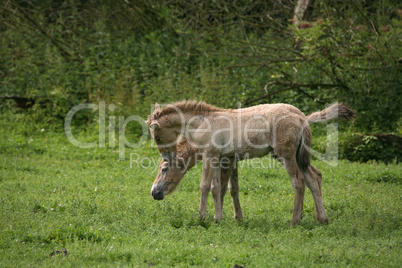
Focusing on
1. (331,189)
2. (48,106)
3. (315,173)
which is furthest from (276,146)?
(48,106)

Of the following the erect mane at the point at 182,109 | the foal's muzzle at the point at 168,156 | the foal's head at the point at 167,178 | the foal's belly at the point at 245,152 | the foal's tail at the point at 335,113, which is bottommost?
the foal's head at the point at 167,178

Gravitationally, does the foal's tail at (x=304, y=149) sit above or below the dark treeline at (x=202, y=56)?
below

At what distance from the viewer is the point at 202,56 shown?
15.8 meters

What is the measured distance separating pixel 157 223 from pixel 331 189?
385 cm

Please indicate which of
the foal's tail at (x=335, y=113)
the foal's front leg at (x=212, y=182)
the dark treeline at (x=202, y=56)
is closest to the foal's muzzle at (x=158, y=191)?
the foal's front leg at (x=212, y=182)

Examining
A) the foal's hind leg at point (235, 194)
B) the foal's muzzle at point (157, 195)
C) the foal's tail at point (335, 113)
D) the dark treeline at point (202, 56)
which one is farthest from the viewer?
the dark treeline at point (202, 56)

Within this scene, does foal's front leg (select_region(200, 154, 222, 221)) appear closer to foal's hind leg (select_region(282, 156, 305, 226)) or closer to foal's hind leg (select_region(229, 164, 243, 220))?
foal's hind leg (select_region(229, 164, 243, 220))

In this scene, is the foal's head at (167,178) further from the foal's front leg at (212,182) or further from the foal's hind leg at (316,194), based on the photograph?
the foal's hind leg at (316,194)

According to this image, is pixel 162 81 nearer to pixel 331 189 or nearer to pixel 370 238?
pixel 331 189

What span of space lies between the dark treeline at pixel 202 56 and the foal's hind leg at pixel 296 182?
240 inches

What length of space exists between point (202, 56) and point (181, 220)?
33.4 feet

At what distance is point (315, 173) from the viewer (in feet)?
21.9

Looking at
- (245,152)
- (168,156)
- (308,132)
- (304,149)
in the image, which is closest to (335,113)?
(308,132)

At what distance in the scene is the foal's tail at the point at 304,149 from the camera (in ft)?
21.1
